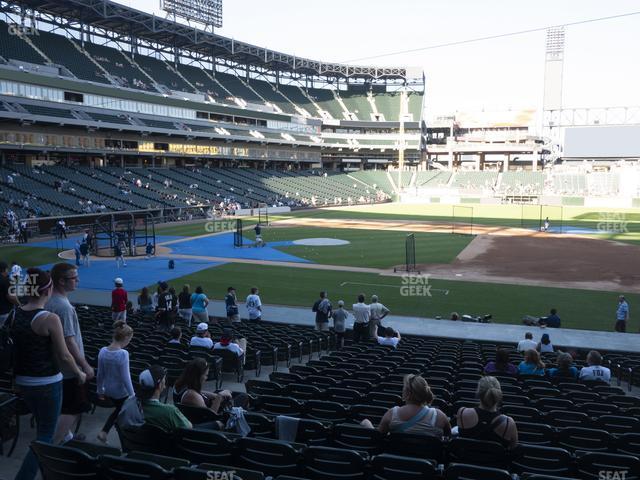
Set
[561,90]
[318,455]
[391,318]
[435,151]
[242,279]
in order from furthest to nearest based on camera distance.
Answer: [435,151]
[561,90]
[242,279]
[391,318]
[318,455]

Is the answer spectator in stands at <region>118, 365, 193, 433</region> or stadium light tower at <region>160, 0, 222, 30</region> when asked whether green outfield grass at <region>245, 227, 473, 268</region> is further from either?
stadium light tower at <region>160, 0, 222, 30</region>

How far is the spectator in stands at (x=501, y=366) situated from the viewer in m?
9.70

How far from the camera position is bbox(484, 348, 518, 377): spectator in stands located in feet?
31.8

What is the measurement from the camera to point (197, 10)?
279 feet

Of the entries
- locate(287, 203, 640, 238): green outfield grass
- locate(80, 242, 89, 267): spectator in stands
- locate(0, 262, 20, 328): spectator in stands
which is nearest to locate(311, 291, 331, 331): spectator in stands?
locate(0, 262, 20, 328): spectator in stands

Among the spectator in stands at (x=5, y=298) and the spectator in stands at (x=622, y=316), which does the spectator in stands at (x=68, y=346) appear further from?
the spectator in stands at (x=622, y=316)

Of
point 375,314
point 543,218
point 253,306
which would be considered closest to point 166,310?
point 253,306

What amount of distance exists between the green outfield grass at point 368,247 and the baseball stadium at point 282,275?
44 cm

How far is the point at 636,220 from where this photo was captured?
205 feet

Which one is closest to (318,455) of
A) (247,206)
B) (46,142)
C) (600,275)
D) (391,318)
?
(391,318)

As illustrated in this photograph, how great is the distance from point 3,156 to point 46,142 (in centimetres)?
441

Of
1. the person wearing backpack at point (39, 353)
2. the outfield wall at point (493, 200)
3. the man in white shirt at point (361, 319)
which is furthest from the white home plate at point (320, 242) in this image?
the outfield wall at point (493, 200)

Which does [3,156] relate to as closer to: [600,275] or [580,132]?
[600,275]

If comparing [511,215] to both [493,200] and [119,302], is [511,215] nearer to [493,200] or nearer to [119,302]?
[493,200]
